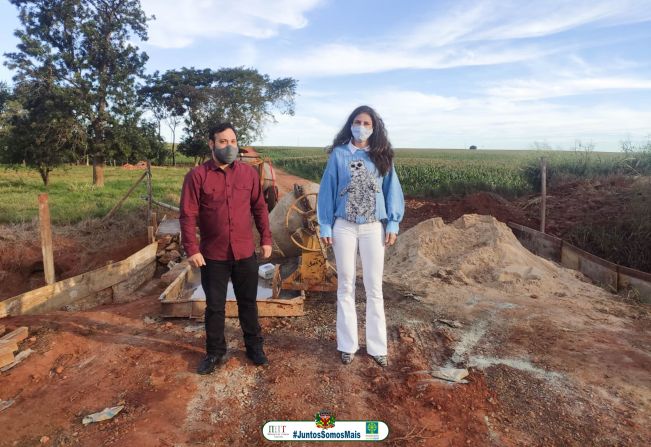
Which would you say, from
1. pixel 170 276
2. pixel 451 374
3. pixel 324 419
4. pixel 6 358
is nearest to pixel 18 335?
pixel 6 358

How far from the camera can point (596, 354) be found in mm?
3906

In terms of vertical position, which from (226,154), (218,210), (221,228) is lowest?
Result: (221,228)

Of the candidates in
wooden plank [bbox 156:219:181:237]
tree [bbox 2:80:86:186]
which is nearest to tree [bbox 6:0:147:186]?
tree [bbox 2:80:86:186]

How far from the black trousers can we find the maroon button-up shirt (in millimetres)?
87

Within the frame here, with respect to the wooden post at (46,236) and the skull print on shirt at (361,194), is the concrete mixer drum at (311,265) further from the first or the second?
the wooden post at (46,236)

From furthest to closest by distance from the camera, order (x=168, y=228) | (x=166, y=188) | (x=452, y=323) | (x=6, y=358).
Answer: (x=166, y=188), (x=168, y=228), (x=452, y=323), (x=6, y=358)

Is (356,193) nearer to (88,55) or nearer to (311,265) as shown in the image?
(311,265)

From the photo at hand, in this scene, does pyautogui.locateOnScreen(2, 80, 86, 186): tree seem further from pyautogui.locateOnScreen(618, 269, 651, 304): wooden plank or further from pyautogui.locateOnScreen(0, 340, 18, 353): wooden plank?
pyautogui.locateOnScreen(618, 269, 651, 304): wooden plank

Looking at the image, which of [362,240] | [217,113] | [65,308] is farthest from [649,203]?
[217,113]

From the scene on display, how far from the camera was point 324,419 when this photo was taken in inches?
115

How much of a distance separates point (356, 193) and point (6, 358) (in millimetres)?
3316

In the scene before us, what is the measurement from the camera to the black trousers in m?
3.42

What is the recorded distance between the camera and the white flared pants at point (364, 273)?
344 centimetres

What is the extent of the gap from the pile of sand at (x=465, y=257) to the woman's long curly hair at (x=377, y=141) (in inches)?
121
